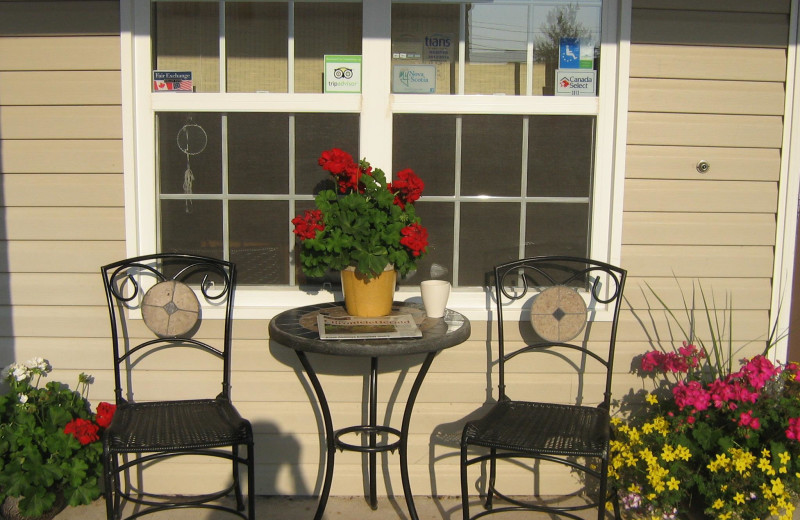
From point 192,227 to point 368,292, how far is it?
2.69 ft

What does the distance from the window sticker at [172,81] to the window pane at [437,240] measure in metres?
1.00

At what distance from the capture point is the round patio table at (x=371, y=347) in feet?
7.38

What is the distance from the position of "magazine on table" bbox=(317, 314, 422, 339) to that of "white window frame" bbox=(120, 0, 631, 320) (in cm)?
47

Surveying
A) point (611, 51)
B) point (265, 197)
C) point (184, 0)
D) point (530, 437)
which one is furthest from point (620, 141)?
point (184, 0)

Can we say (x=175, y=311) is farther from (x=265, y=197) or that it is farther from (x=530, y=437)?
(x=530, y=437)

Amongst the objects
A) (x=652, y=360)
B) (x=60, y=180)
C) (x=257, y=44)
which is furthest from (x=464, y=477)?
(x=60, y=180)

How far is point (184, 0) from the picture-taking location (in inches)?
110

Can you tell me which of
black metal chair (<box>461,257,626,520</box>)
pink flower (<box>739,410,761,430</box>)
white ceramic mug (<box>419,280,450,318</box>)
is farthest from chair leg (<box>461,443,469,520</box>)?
pink flower (<box>739,410,761,430</box>)

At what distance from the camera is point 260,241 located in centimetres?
287

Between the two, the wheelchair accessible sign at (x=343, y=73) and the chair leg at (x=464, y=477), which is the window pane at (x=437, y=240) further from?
the chair leg at (x=464, y=477)

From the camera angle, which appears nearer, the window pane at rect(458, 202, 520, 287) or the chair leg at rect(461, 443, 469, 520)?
the chair leg at rect(461, 443, 469, 520)

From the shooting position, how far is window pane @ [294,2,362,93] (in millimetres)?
2799

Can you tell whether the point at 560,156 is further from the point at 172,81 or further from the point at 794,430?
the point at 172,81

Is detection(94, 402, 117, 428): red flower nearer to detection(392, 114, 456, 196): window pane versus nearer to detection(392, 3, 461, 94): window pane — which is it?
detection(392, 114, 456, 196): window pane
